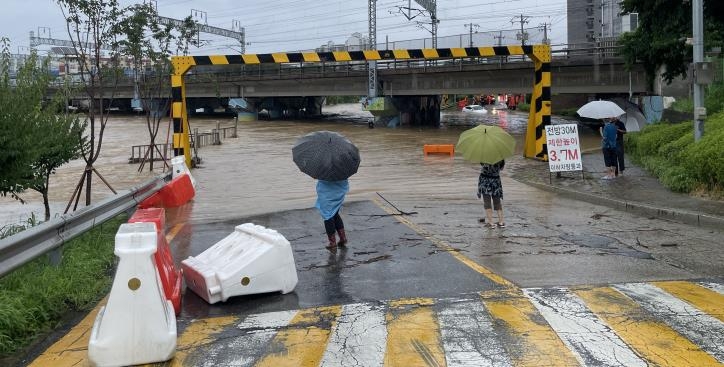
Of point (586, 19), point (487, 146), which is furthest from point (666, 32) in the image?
point (586, 19)

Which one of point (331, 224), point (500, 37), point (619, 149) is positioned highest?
point (500, 37)

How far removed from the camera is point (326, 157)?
8.68 metres

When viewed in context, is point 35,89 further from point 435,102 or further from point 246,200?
point 435,102

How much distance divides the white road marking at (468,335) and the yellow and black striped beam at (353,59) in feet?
45.5

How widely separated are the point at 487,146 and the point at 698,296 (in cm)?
421

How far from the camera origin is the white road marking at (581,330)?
4953 mm

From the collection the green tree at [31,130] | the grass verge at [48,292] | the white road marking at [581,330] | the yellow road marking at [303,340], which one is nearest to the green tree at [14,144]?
the green tree at [31,130]

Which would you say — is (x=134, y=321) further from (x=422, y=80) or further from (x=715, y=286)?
(x=422, y=80)

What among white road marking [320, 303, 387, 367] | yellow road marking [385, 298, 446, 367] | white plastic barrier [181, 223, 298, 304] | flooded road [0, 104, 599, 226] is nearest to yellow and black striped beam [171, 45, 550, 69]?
flooded road [0, 104, 599, 226]

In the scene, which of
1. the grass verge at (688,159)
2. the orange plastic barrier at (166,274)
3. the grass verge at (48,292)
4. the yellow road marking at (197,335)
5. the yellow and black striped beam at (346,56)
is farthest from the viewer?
the yellow and black striped beam at (346,56)

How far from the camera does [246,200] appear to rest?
1545cm

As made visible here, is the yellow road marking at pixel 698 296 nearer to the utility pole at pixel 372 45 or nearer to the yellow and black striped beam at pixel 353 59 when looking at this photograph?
the yellow and black striped beam at pixel 353 59

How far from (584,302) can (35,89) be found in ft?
30.6

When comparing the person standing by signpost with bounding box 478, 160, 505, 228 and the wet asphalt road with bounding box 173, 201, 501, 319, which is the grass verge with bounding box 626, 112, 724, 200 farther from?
the wet asphalt road with bounding box 173, 201, 501, 319
